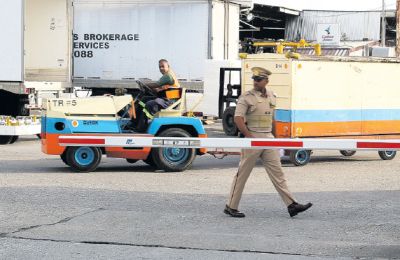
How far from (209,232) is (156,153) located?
19.1ft

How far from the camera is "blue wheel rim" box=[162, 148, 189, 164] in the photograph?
15430 mm

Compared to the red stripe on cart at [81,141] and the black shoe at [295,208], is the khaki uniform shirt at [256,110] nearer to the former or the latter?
the black shoe at [295,208]

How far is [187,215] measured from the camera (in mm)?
10742

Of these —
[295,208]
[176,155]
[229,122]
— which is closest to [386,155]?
Result: [176,155]

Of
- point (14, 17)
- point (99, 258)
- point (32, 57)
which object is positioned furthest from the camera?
point (32, 57)

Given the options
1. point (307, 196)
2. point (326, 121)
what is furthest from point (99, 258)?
point (326, 121)

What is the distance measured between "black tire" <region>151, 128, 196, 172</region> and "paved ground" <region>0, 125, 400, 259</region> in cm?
20

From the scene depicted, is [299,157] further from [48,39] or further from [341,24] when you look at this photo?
[341,24]

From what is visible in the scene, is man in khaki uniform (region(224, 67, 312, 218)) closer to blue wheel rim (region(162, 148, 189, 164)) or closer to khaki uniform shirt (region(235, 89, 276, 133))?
khaki uniform shirt (region(235, 89, 276, 133))

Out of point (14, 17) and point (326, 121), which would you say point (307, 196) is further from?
point (14, 17)

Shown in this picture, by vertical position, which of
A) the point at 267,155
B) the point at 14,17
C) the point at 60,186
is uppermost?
the point at 14,17

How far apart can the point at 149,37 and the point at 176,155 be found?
11.8 metres

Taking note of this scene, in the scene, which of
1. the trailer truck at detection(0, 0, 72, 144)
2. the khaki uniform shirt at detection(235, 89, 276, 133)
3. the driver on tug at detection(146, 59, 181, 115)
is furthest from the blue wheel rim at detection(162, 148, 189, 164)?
the trailer truck at detection(0, 0, 72, 144)

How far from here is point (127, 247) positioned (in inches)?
346
